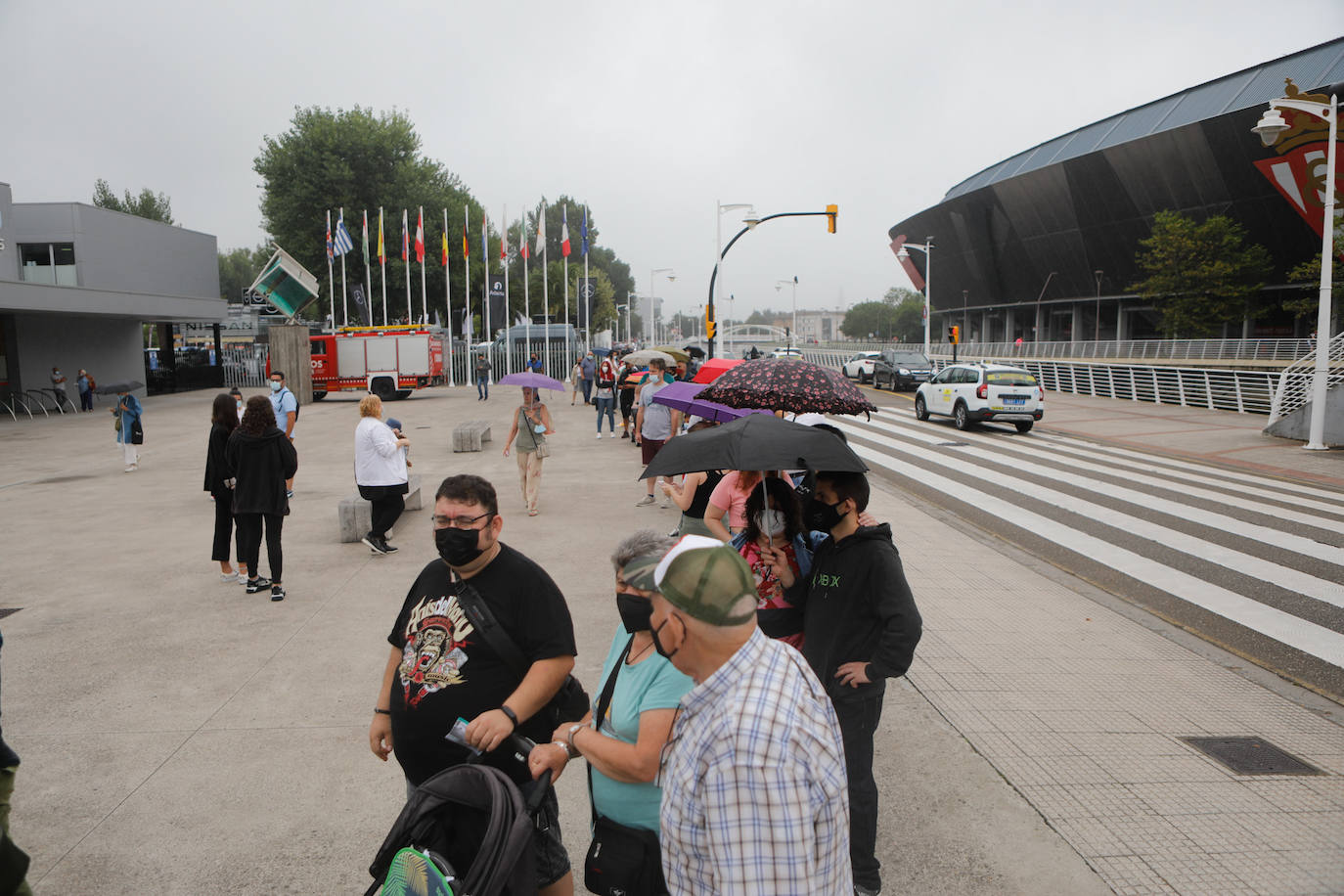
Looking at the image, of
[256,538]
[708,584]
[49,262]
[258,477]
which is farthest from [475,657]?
[49,262]

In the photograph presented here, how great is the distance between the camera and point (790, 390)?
15.5 ft

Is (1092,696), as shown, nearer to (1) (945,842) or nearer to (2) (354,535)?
(1) (945,842)

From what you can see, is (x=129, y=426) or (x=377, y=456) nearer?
(x=377, y=456)

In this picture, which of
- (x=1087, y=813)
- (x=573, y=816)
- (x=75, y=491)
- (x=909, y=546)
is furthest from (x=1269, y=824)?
(x=75, y=491)

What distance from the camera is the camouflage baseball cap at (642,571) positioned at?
257 cm

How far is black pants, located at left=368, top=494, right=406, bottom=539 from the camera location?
877 centimetres

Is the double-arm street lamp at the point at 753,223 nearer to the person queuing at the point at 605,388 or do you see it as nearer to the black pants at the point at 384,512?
the person queuing at the point at 605,388

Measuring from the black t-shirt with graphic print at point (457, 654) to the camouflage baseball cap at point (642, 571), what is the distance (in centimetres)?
28

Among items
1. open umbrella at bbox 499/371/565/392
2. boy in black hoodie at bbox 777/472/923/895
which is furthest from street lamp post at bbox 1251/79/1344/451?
boy in black hoodie at bbox 777/472/923/895

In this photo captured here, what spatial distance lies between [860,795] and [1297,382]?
75.1ft

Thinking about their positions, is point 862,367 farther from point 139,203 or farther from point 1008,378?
point 139,203

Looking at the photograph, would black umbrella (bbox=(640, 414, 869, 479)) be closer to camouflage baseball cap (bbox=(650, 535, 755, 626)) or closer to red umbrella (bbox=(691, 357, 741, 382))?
camouflage baseball cap (bbox=(650, 535, 755, 626))

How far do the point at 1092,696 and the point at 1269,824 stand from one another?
60.0 inches

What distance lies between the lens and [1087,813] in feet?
13.1
